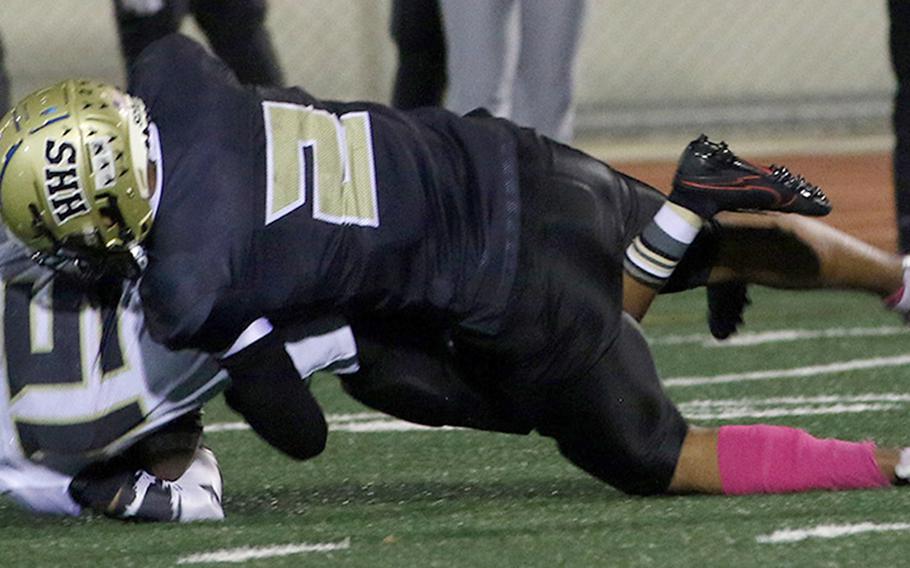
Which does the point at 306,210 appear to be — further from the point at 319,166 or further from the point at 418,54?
the point at 418,54

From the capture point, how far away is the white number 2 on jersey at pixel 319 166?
9.38ft

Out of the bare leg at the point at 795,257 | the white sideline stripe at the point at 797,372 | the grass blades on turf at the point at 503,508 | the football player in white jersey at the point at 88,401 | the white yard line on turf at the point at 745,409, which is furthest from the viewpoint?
the white sideline stripe at the point at 797,372

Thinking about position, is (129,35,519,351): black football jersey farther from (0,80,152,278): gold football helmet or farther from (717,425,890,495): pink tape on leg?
(717,425,890,495): pink tape on leg

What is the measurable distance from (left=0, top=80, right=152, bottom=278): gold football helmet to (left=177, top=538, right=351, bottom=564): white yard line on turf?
44cm

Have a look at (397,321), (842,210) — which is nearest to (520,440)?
(397,321)

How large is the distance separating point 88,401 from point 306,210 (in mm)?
474

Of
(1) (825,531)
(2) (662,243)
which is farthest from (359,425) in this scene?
(1) (825,531)

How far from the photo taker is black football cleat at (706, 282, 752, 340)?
3.43 metres

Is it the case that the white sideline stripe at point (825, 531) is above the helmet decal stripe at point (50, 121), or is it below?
below

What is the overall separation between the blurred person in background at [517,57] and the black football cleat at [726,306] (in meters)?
1.39

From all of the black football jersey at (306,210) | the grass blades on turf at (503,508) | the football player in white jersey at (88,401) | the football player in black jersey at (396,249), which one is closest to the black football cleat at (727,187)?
the football player in black jersey at (396,249)

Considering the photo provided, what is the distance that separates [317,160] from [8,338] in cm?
59

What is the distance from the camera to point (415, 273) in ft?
9.66

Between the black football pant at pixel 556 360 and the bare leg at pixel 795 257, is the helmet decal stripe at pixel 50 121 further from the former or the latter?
the bare leg at pixel 795 257
